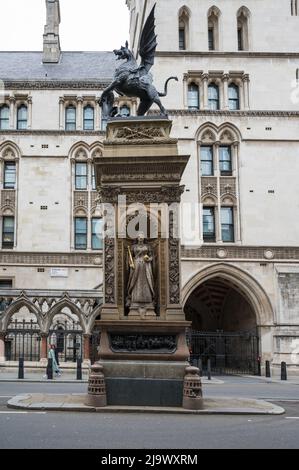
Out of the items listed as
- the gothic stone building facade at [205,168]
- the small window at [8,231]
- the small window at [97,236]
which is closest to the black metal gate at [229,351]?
the gothic stone building facade at [205,168]

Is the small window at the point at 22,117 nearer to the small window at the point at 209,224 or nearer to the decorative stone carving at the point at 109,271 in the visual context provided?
the small window at the point at 209,224

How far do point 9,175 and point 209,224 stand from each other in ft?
41.1

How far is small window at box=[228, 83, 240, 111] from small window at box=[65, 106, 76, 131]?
9.58m

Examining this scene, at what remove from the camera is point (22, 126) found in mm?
37219

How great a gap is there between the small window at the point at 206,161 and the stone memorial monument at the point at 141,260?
22.9 m

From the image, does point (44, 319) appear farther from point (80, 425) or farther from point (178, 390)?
point (80, 425)

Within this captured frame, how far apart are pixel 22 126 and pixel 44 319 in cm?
1395

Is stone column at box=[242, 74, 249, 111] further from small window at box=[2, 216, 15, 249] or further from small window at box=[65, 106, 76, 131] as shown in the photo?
small window at box=[2, 216, 15, 249]

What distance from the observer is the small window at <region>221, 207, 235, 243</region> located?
34.9 meters

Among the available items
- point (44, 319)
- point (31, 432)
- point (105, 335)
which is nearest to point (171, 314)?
point (105, 335)

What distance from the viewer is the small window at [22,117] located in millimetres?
37219

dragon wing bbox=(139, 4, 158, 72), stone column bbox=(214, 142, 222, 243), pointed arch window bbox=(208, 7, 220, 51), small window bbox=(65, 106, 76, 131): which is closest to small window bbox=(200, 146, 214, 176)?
stone column bbox=(214, 142, 222, 243)

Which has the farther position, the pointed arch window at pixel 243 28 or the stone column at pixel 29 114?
the pointed arch window at pixel 243 28

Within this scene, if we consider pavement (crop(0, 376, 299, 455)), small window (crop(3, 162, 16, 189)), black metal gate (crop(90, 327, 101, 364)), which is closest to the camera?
pavement (crop(0, 376, 299, 455))
